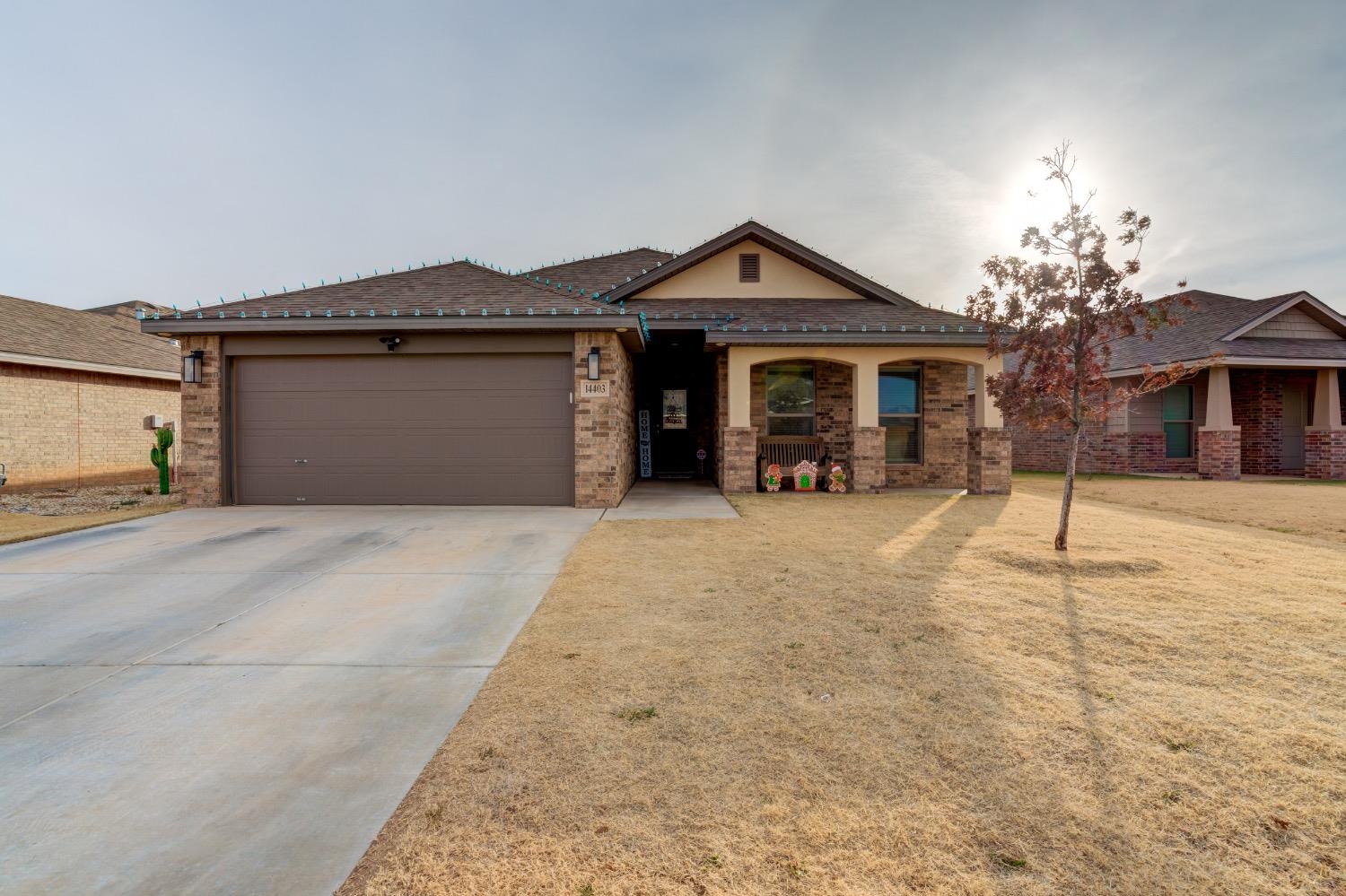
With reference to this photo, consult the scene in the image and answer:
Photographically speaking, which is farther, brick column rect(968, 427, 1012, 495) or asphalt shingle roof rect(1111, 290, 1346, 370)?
asphalt shingle roof rect(1111, 290, 1346, 370)

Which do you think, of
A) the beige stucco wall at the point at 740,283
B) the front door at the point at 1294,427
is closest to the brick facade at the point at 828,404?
the beige stucco wall at the point at 740,283

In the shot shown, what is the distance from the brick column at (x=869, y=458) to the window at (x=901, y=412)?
1.27 metres

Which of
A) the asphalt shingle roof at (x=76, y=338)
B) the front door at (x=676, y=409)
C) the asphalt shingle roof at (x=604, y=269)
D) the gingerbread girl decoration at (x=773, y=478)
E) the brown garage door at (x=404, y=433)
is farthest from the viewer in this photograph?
the asphalt shingle roof at (x=604, y=269)

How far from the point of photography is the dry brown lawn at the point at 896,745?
5.86 feet

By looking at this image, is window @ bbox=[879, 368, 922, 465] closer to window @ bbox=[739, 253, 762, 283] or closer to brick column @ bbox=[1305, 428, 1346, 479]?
window @ bbox=[739, 253, 762, 283]

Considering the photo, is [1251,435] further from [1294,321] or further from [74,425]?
[74,425]

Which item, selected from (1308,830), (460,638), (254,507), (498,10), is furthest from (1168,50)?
(254,507)

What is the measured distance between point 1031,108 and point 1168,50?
3.56 m

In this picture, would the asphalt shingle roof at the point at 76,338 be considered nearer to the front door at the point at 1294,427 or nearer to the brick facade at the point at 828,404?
the brick facade at the point at 828,404

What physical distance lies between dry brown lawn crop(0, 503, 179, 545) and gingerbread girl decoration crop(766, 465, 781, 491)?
10512 mm

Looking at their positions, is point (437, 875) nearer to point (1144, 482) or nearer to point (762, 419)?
point (762, 419)

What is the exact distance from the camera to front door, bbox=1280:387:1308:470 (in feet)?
54.5

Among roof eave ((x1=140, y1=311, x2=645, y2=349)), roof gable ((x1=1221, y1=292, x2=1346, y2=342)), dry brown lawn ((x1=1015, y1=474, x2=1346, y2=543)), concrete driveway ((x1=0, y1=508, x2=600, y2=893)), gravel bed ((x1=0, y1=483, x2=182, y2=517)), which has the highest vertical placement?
roof gable ((x1=1221, y1=292, x2=1346, y2=342))

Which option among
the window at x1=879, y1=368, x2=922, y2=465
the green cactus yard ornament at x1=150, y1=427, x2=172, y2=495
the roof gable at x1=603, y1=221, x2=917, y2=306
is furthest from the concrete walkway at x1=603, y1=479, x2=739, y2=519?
the green cactus yard ornament at x1=150, y1=427, x2=172, y2=495
